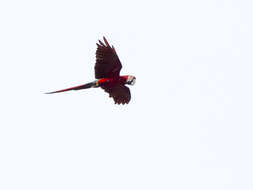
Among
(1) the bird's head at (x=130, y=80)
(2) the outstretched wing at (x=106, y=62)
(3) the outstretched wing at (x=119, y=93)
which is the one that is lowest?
(3) the outstretched wing at (x=119, y=93)

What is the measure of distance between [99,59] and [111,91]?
4.98ft

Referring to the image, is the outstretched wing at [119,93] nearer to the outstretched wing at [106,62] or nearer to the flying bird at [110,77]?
the flying bird at [110,77]

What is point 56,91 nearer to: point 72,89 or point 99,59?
point 72,89

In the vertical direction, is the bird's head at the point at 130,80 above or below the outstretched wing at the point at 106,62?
below

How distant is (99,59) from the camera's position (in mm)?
16266

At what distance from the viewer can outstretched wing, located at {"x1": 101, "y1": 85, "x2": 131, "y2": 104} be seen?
677 inches

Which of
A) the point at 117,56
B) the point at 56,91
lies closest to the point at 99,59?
the point at 117,56

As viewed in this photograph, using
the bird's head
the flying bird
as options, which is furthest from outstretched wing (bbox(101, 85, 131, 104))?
the bird's head

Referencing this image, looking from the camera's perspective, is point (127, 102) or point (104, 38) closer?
point (104, 38)

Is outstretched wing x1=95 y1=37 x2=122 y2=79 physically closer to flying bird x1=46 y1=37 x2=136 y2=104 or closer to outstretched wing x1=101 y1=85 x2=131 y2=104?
flying bird x1=46 y1=37 x2=136 y2=104

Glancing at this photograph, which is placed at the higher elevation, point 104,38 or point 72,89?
point 104,38

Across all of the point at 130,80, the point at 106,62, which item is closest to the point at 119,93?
the point at 130,80

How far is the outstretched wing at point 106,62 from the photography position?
16109 mm

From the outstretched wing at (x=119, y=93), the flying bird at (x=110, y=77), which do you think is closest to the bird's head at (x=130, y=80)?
the flying bird at (x=110, y=77)
